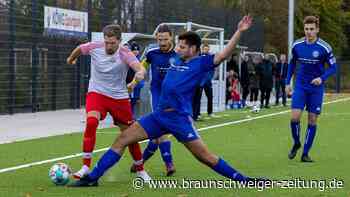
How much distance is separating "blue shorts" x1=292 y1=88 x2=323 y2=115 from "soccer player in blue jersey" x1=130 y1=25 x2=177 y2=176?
2.45m

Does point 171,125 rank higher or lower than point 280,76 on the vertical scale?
higher

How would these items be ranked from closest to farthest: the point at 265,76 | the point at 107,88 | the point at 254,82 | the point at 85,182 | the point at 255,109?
the point at 85,182
the point at 107,88
the point at 255,109
the point at 265,76
the point at 254,82

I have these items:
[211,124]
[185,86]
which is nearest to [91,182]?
[185,86]

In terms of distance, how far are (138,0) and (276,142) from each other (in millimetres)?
15062

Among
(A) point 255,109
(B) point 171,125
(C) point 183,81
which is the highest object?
(C) point 183,81

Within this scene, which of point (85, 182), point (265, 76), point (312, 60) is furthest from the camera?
point (265, 76)

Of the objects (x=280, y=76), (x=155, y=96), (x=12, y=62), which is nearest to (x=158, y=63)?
(x=155, y=96)

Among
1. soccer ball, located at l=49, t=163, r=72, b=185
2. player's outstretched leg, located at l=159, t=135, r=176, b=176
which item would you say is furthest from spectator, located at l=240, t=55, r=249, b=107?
soccer ball, located at l=49, t=163, r=72, b=185

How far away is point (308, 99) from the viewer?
42.0ft

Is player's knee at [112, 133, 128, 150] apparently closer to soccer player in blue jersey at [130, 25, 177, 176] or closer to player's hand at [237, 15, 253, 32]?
soccer player in blue jersey at [130, 25, 177, 176]

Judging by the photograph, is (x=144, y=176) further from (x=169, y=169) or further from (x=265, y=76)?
(x=265, y=76)

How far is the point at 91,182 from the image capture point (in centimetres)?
970

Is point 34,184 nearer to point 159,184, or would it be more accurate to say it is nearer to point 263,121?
point 159,184

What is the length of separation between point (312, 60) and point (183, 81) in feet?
12.8
